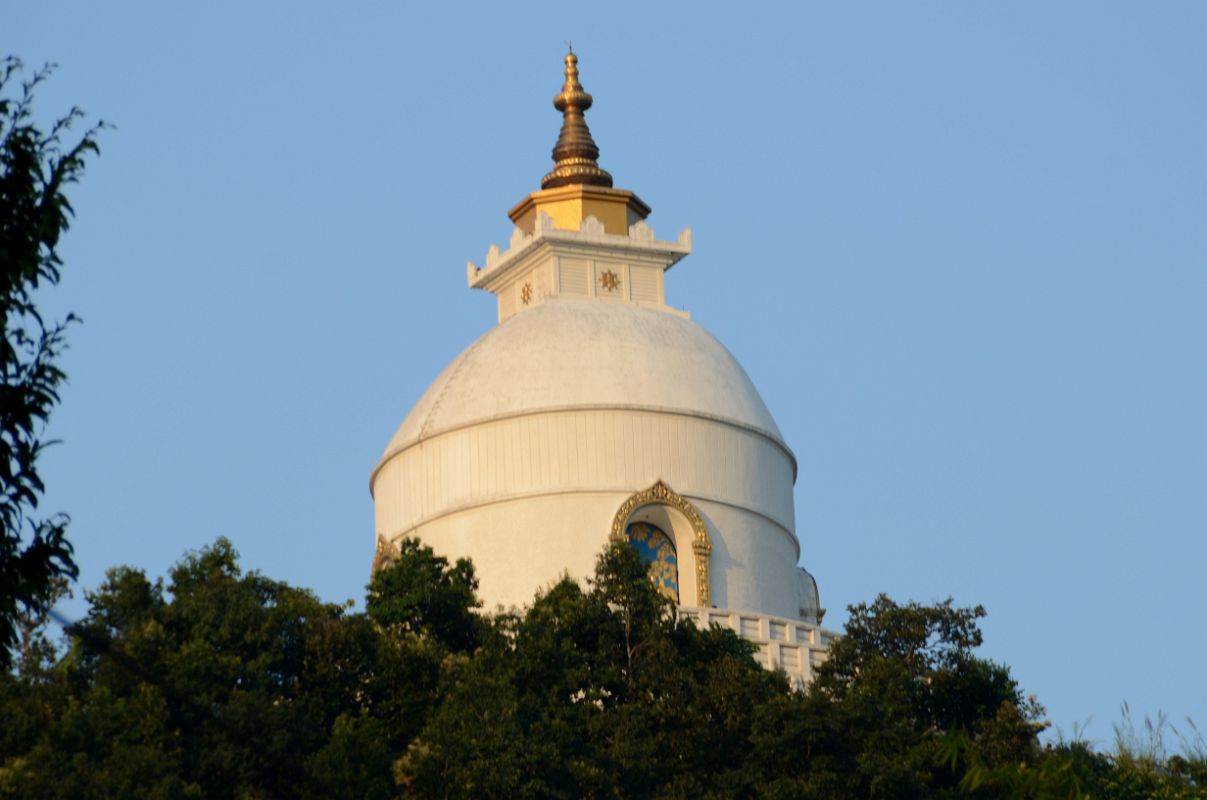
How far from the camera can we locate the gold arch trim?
47.1m

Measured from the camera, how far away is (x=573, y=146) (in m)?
54.8

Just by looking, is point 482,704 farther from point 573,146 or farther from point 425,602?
point 573,146

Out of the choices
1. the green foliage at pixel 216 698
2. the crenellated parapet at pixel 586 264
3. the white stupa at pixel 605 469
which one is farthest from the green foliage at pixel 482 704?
the crenellated parapet at pixel 586 264

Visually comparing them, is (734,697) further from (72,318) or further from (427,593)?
(72,318)

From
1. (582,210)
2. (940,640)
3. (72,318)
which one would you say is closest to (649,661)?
(940,640)

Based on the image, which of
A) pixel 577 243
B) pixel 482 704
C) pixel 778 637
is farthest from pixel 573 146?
pixel 482 704

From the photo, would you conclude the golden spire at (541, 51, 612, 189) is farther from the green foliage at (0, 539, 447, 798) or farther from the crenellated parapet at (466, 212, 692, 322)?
the green foliage at (0, 539, 447, 798)

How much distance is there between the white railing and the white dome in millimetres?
4482

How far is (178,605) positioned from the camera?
1598 inches

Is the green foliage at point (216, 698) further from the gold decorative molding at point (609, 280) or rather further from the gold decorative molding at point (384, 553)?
the gold decorative molding at point (609, 280)

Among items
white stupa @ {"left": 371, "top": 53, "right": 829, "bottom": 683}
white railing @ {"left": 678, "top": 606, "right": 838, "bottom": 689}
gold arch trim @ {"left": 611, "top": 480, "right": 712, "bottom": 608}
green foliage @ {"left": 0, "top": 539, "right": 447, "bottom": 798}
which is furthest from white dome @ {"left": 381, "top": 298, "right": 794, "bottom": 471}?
green foliage @ {"left": 0, "top": 539, "right": 447, "bottom": 798}

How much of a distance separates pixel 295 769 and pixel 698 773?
6124mm

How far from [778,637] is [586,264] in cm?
975

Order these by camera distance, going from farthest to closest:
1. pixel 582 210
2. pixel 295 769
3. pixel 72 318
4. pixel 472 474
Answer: pixel 582 210 → pixel 472 474 → pixel 295 769 → pixel 72 318
